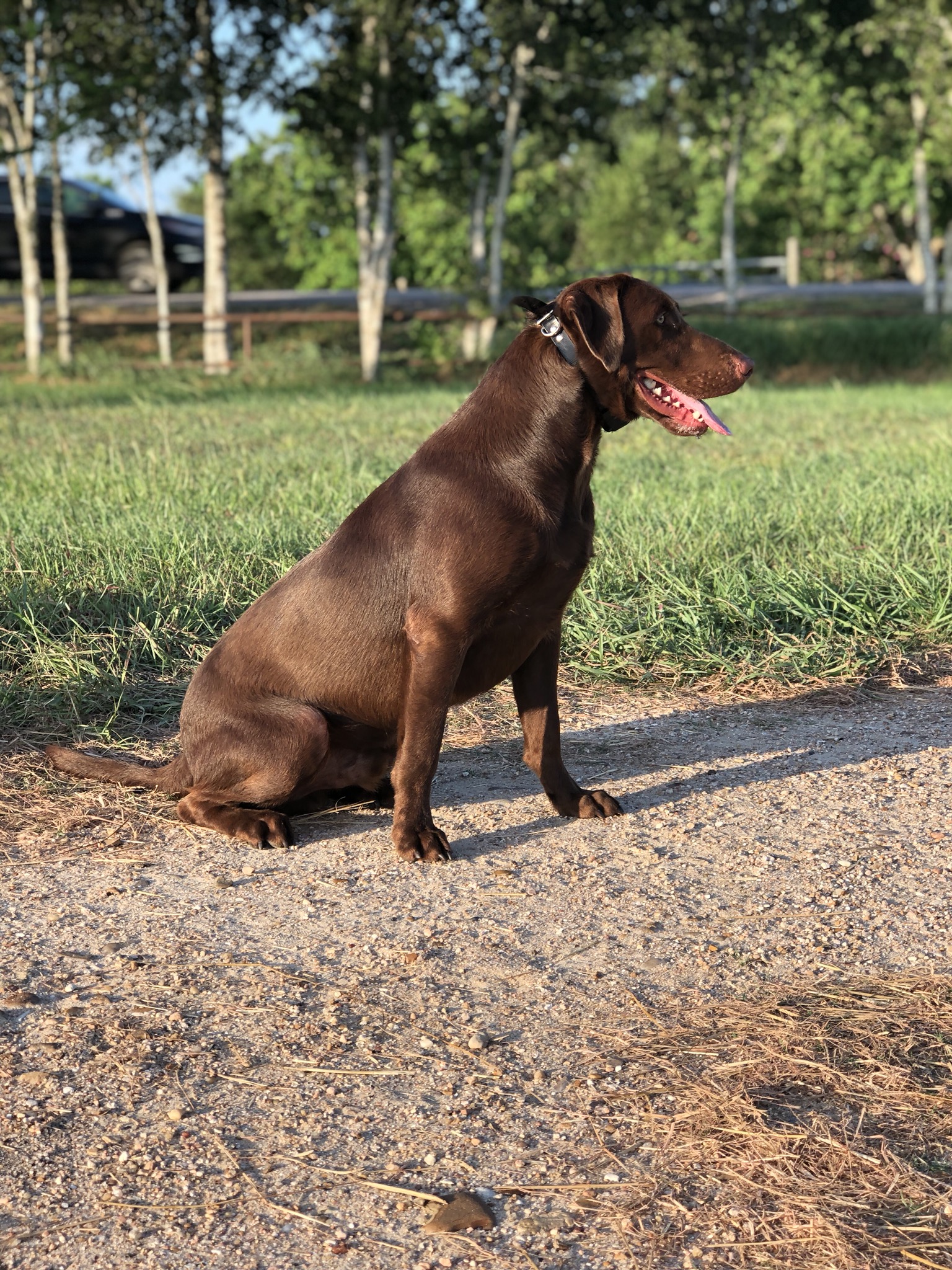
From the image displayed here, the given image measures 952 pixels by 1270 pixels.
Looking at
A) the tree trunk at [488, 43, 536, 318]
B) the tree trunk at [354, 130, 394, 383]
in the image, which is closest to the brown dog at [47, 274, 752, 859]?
the tree trunk at [354, 130, 394, 383]

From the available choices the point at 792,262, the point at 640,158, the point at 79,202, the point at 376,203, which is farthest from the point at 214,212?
the point at 640,158

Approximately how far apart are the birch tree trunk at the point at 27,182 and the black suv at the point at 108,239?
4.94 metres

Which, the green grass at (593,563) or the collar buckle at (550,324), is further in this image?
the green grass at (593,563)

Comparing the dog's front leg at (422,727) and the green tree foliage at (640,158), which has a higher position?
the green tree foliage at (640,158)

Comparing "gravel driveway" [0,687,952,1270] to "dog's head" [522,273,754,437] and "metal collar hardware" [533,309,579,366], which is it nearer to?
"dog's head" [522,273,754,437]

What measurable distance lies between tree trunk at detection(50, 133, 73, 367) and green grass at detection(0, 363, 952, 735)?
10.2 meters

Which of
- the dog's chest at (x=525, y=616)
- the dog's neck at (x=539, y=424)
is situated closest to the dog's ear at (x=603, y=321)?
the dog's neck at (x=539, y=424)

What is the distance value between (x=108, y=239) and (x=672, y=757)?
2467 cm

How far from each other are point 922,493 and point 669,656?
9.29ft

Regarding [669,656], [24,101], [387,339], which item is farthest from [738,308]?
[669,656]

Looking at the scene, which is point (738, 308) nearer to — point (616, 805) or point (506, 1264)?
point (616, 805)

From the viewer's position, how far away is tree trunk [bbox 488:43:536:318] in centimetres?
2081

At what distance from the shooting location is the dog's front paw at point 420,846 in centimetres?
363

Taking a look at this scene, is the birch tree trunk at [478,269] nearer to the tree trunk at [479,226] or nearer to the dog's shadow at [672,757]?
the tree trunk at [479,226]
